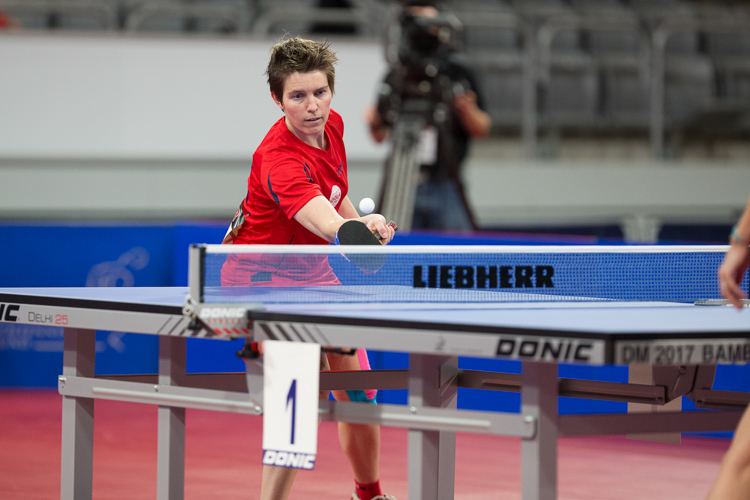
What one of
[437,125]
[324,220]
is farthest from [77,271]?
[324,220]

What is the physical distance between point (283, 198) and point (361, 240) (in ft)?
0.85

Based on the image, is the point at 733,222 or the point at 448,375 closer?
the point at 448,375

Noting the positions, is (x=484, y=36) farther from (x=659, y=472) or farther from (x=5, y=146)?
(x=659, y=472)

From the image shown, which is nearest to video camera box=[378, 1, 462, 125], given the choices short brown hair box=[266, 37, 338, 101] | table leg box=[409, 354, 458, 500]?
short brown hair box=[266, 37, 338, 101]

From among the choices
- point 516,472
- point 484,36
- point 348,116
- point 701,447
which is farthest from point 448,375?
point 484,36

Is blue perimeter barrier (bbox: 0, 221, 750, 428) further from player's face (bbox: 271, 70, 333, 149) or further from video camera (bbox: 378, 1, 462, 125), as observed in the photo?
player's face (bbox: 271, 70, 333, 149)

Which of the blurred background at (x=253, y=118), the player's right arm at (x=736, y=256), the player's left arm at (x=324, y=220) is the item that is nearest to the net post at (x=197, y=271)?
the player's left arm at (x=324, y=220)

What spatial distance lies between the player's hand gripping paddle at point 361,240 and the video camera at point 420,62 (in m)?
3.44

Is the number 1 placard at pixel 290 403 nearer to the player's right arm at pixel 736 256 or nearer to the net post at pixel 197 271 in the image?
the net post at pixel 197 271

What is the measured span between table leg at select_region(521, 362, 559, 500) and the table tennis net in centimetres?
44

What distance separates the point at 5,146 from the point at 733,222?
5.62 m

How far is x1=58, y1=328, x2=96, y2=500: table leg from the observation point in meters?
2.63

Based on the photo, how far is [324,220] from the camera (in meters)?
2.49

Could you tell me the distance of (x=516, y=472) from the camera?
4387 millimetres
